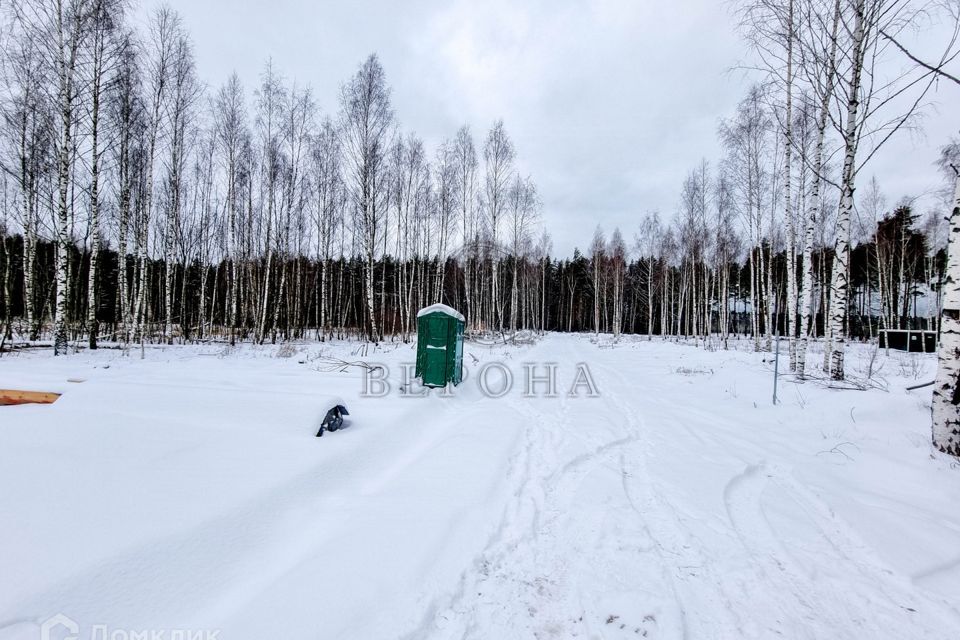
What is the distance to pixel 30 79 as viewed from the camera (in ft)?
31.2

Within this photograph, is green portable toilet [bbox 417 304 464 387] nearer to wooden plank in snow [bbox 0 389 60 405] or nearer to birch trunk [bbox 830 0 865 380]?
wooden plank in snow [bbox 0 389 60 405]

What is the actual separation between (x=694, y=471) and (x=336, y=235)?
21.7m

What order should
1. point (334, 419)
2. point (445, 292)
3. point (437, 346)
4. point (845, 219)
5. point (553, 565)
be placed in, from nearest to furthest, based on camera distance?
1. point (553, 565)
2. point (334, 419)
3. point (437, 346)
4. point (845, 219)
5. point (445, 292)

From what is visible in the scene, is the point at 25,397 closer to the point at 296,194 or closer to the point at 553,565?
the point at 553,565

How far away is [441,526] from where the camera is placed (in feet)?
8.09

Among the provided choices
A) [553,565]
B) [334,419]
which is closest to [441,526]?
[553,565]

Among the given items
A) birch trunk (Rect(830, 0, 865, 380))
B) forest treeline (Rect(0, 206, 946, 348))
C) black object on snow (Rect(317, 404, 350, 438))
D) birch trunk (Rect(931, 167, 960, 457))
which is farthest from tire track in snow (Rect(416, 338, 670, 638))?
birch trunk (Rect(830, 0, 865, 380))

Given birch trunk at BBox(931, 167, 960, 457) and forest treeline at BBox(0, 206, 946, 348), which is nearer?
birch trunk at BBox(931, 167, 960, 457)

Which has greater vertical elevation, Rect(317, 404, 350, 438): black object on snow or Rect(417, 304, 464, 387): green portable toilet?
Rect(417, 304, 464, 387): green portable toilet

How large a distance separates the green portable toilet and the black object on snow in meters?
2.74

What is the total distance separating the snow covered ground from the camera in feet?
5.49

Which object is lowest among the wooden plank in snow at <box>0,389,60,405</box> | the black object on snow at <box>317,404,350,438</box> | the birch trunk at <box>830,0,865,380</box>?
the black object on snow at <box>317,404,350,438</box>

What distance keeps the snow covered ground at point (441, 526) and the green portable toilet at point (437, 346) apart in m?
2.37

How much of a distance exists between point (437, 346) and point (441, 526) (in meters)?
4.56
